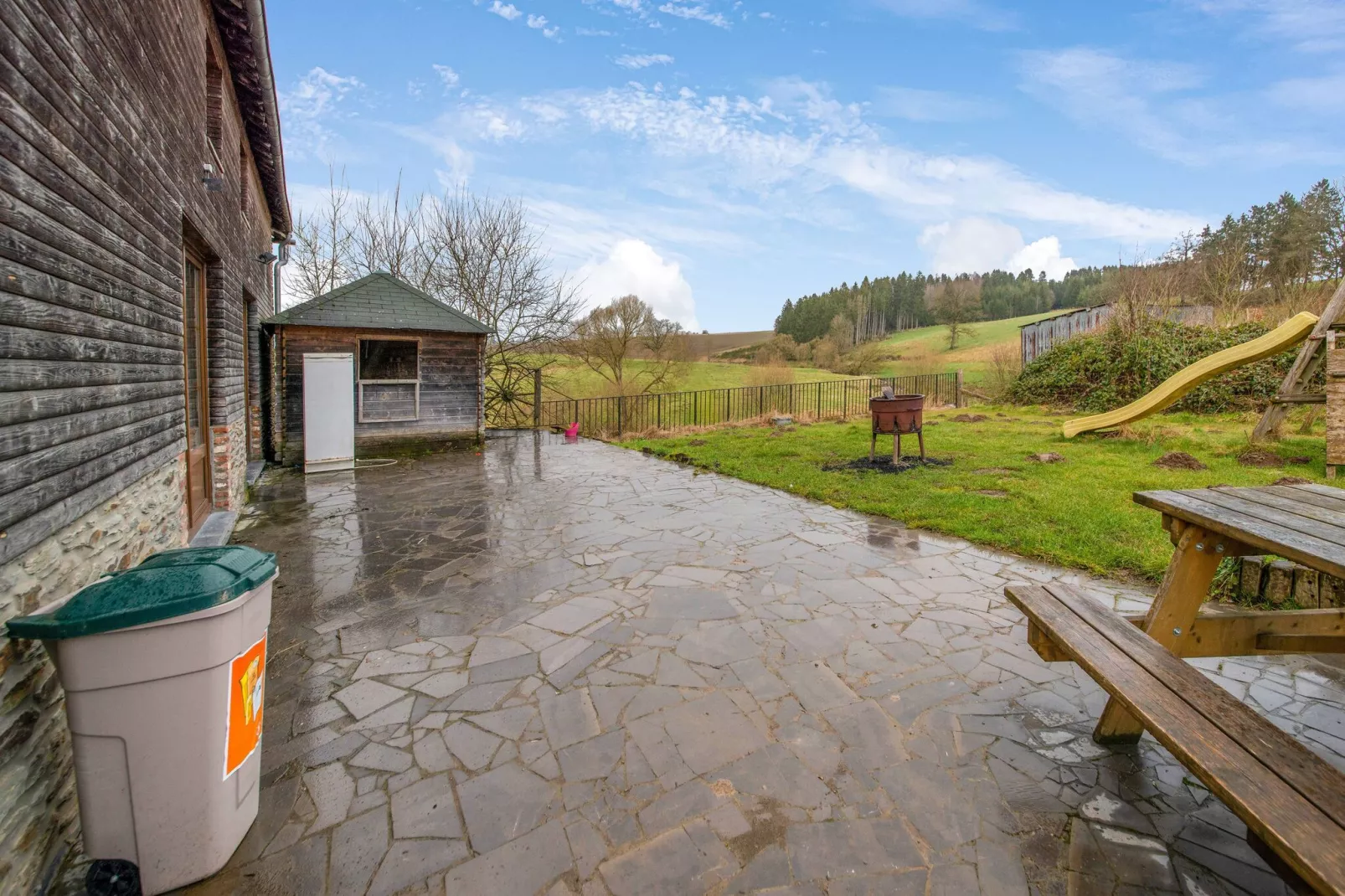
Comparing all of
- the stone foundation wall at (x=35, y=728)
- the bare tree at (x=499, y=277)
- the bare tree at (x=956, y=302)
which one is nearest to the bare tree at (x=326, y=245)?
the bare tree at (x=499, y=277)

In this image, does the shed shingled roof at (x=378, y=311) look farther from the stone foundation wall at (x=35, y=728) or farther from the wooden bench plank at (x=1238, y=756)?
the wooden bench plank at (x=1238, y=756)

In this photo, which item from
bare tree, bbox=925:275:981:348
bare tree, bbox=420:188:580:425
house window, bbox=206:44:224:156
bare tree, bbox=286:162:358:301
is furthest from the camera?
bare tree, bbox=925:275:981:348

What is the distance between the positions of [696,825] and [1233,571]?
3.93 meters

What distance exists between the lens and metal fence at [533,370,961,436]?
49.3 ft

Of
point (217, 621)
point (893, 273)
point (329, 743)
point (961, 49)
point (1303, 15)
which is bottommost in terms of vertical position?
point (329, 743)

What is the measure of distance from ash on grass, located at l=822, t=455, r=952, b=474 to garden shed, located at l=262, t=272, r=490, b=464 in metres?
6.90

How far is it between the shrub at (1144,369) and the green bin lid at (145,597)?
15329 mm

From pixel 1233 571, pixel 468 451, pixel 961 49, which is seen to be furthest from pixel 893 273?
pixel 1233 571

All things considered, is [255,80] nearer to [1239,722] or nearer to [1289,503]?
[1239,722]

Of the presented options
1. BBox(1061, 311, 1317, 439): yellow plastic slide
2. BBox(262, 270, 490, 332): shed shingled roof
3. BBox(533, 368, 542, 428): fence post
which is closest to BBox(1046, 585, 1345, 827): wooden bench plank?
BBox(1061, 311, 1317, 439): yellow plastic slide

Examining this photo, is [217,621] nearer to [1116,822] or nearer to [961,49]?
[1116,822]

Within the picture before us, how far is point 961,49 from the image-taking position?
8.55 m

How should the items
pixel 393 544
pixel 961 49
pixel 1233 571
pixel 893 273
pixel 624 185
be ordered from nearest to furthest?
pixel 1233 571 < pixel 393 544 < pixel 961 49 < pixel 624 185 < pixel 893 273

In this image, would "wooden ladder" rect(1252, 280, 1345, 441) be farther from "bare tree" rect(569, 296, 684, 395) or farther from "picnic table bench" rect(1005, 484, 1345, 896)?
"bare tree" rect(569, 296, 684, 395)
